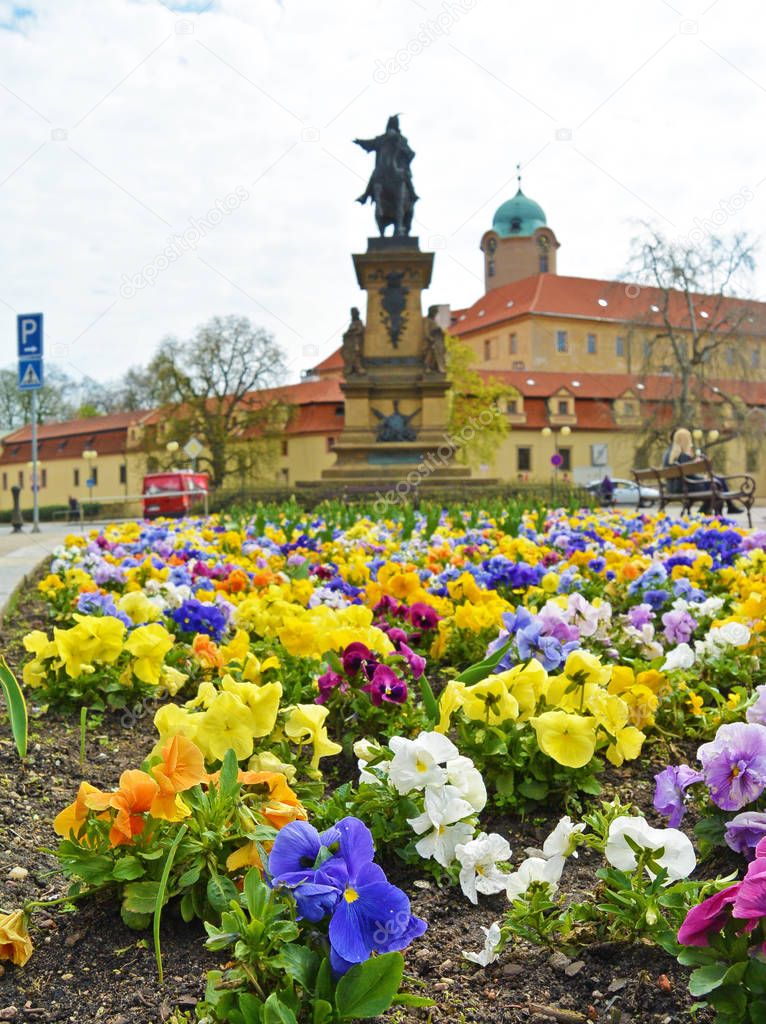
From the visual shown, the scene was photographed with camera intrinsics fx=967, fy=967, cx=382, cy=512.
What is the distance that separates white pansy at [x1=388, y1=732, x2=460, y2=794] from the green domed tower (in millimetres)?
86466

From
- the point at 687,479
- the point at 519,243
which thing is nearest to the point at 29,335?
the point at 687,479

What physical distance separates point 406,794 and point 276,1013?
801 mm

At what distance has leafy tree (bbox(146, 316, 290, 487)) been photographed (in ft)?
173

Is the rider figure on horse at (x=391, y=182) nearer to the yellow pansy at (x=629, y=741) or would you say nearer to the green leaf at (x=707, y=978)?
the yellow pansy at (x=629, y=741)

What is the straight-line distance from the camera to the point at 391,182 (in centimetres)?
2108

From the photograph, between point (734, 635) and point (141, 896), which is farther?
point (734, 635)

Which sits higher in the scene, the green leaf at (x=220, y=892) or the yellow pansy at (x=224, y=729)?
the yellow pansy at (x=224, y=729)

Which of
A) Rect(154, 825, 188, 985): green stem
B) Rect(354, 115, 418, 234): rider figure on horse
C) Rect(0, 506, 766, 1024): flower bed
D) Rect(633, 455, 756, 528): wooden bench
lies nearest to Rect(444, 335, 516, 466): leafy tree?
Rect(354, 115, 418, 234): rider figure on horse

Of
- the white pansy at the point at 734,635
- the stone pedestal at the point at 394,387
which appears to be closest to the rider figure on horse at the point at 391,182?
the stone pedestal at the point at 394,387

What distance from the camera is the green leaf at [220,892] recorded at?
1711mm

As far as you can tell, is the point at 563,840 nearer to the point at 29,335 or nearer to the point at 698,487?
the point at 29,335

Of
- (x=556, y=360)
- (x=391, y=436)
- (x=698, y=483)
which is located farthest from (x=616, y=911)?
(x=556, y=360)

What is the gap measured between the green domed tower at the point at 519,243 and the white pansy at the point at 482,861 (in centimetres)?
8650

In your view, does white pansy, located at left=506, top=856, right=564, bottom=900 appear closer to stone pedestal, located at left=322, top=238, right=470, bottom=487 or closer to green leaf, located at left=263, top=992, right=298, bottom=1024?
green leaf, located at left=263, top=992, right=298, bottom=1024
